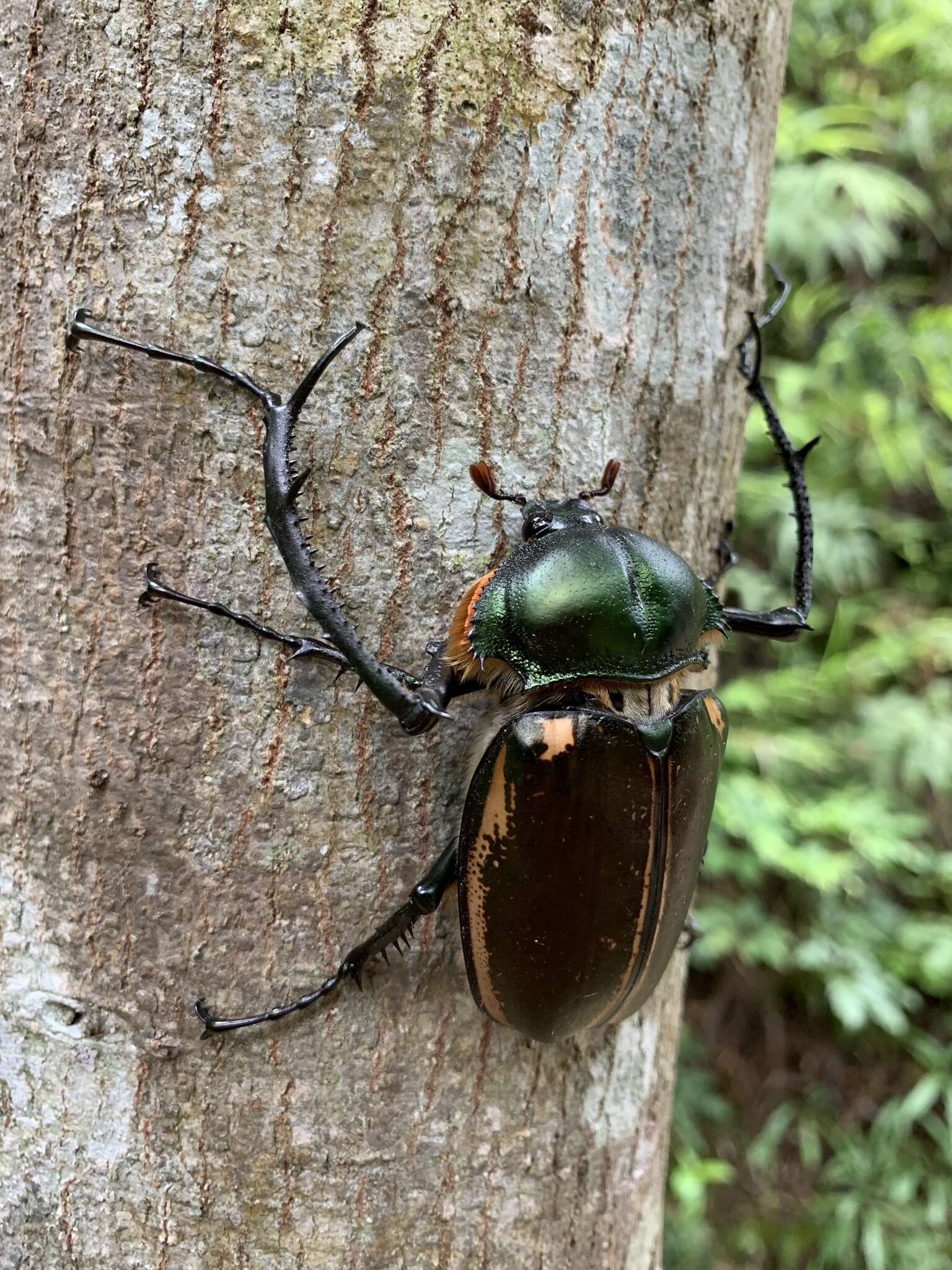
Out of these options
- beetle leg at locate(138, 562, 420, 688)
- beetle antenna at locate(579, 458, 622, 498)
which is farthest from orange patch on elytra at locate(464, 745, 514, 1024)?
beetle antenna at locate(579, 458, 622, 498)

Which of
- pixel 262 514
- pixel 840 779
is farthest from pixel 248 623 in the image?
pixel 840 779

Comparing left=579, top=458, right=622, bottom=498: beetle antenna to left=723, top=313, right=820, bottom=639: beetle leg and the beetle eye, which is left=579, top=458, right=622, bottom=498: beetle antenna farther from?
left=723, top=313, right=820, bottom=639: beetle leg

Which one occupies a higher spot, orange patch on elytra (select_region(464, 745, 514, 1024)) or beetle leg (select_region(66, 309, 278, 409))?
beetle leg (select_region(66, 309, 278, 409))

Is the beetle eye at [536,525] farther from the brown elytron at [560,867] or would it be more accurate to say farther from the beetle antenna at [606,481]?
the brown elytron at [560,867]

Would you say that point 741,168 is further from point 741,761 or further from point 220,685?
point 741,761

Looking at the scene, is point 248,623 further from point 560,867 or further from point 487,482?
point 560,867

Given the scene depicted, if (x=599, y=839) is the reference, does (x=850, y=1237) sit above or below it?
below

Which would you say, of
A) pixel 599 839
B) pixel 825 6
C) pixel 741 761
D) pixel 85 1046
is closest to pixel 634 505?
pixel 599 839
